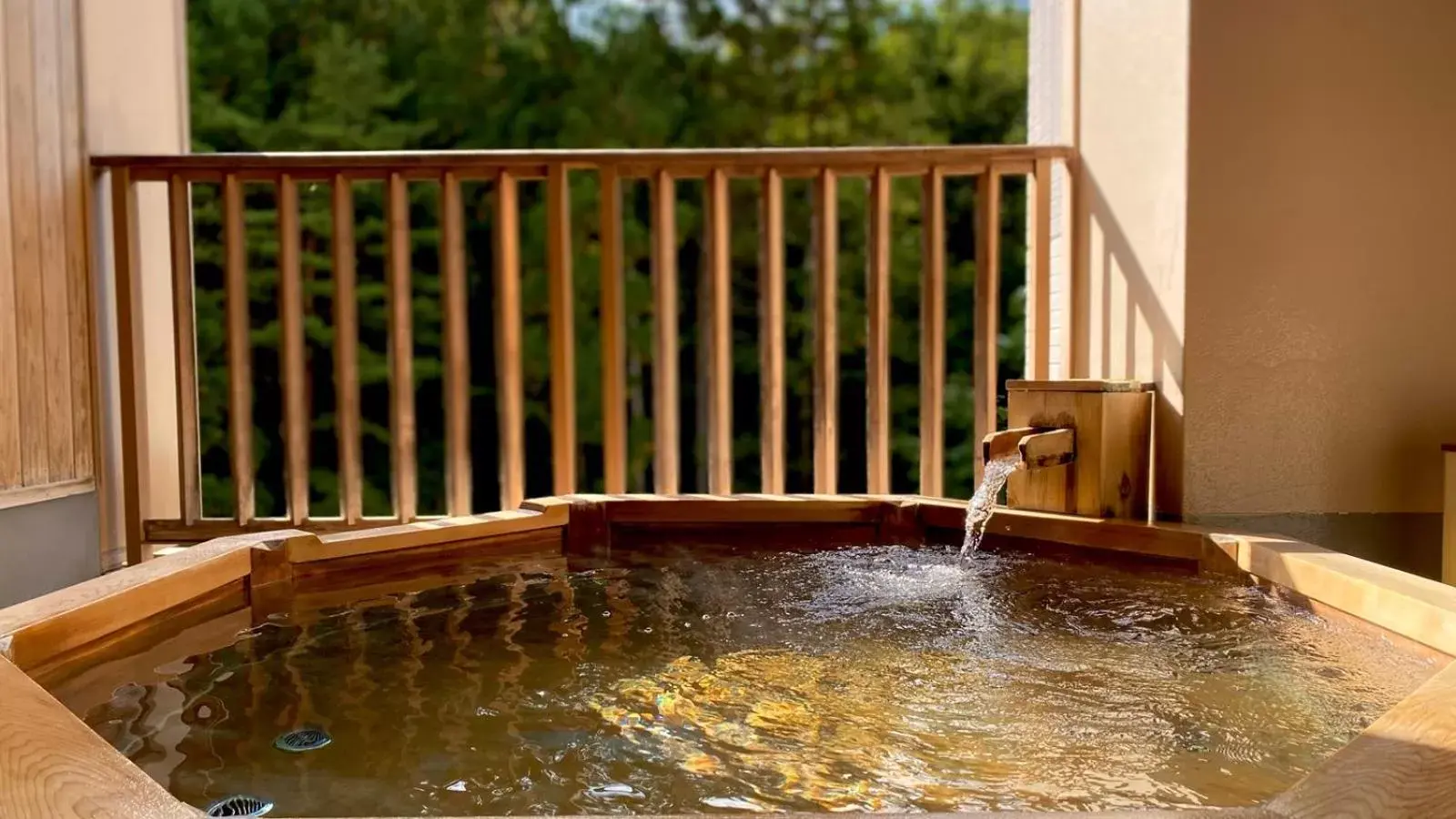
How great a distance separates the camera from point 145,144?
368cm

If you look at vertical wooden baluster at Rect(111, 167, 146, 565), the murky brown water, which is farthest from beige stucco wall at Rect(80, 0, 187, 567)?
the murky brown water

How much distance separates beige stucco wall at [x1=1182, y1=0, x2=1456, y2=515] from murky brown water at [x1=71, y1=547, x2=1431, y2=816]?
0.71 metres

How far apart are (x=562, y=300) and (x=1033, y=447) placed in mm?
1554

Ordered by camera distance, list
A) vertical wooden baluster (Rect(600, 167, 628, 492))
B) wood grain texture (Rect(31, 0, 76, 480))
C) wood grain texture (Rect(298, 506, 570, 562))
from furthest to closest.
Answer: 1. vertical wooden baluster (Rect(600, 167, 628, 492))
2. wood grain texture (Rect(31, 0, 76, 480))
3. wood grain texture (Rect(298, 506, 570, 562))

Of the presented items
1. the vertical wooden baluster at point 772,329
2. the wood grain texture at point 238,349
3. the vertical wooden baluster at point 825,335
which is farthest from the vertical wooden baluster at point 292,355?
the vertical wooden baluster at point 825,335

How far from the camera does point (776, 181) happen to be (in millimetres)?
3240

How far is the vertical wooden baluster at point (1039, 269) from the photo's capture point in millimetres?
3254

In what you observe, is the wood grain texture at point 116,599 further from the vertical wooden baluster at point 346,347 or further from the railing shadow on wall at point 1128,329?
the railing shadow on wall at point 1128,329

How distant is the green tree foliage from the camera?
421 inches

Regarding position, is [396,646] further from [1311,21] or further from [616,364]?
[1311,21]

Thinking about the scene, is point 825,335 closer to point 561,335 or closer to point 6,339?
point 561,335

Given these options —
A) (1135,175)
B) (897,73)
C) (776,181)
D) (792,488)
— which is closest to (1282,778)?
(1135,175)

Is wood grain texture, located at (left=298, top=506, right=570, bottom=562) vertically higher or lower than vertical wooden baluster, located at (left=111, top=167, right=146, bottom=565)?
lower

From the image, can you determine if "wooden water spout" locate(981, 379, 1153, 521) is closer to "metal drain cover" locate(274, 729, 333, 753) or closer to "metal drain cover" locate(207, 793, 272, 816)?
"metal drain cover" locate(274, 729, 333, 753)
